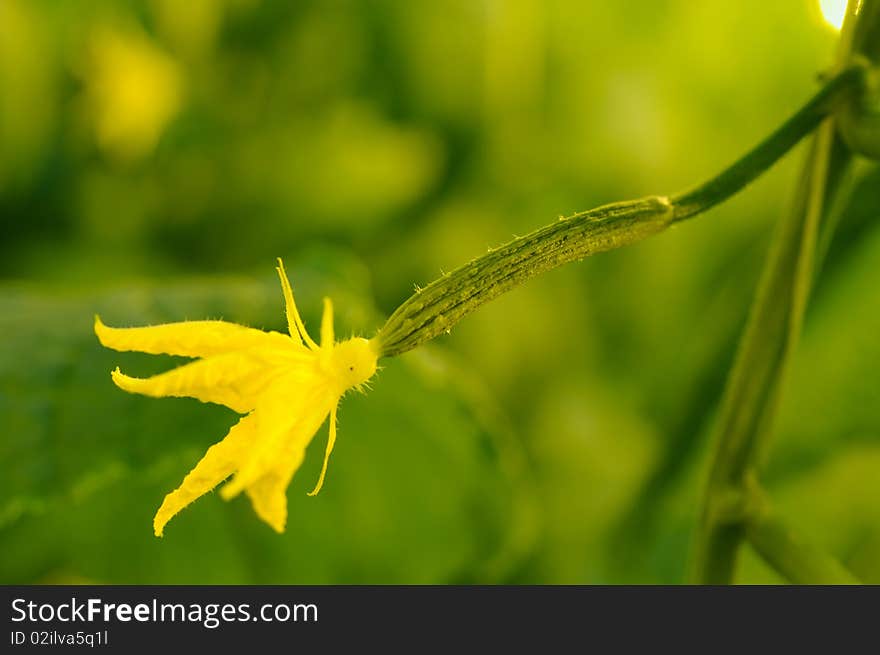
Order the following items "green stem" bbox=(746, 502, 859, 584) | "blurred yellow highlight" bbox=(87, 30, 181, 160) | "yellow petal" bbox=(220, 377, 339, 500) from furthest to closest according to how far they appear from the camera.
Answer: "blurred yellow highlight" bbox=(87, 30, 181, 160), "green stem" bbox=(746, 502, 859, 584), "yellow petal" bbox=(220, 377, 339, 500)

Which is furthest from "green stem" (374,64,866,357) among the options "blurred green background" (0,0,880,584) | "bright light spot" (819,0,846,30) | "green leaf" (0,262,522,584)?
"blurred green background" (0,0,880,584)

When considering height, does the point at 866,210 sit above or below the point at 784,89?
below

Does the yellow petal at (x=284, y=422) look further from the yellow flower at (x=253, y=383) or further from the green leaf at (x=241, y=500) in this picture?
the green leaf at (x=241, y=500)

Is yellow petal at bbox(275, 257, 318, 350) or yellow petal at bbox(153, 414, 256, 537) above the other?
yellow petal at bbox(275, 257, 318, 350)

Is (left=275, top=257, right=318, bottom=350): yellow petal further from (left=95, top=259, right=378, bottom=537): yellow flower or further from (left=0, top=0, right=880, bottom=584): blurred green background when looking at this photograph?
(left=0, top=0, right=880, bottom=584): blurred green background
